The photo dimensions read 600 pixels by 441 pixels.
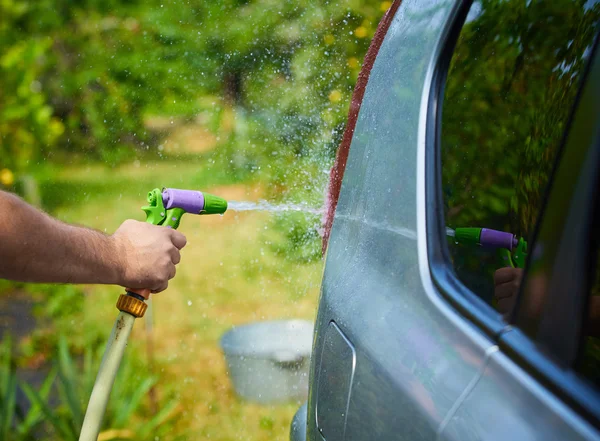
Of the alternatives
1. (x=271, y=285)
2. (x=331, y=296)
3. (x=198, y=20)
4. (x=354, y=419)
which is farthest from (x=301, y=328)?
(x=198, y=20)

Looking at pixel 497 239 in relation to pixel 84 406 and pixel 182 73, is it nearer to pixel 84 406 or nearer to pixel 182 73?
pixel 84 406

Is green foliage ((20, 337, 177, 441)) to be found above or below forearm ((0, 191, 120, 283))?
below

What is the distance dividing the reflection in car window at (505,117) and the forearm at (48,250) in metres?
0.85

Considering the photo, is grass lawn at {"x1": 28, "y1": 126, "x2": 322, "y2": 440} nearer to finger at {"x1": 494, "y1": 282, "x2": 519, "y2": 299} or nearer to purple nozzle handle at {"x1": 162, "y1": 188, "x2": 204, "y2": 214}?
purple nozzle handle at {"x1": 162, "y1": 188, "x2": 204, "y2": 214}

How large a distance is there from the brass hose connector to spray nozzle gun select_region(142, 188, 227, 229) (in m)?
0.25

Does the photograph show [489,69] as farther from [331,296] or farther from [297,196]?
[297,196]

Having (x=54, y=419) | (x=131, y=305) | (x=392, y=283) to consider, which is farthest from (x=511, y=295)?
(x=54, y=419)

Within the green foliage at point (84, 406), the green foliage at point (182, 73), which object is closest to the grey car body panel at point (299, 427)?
the green foliage at point (84, 406)

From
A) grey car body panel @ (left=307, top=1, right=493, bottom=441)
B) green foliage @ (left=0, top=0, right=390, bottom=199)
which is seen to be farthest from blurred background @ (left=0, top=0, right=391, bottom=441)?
grey car body panel @ (left=307, top=1, right=493, bottom=441)

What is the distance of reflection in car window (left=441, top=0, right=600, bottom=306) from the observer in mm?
998

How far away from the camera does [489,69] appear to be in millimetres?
1207

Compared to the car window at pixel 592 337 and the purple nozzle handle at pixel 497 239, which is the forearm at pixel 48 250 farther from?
the car window at pixel 592 337

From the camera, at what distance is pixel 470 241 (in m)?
1.13

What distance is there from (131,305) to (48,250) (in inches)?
9.0
